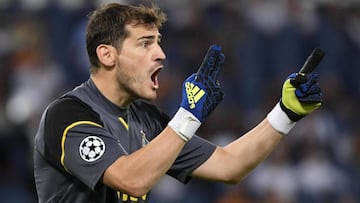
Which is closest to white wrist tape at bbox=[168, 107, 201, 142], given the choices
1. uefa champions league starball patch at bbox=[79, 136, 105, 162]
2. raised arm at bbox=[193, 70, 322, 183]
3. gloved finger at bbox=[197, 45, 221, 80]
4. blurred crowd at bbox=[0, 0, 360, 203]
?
gloved finger at bbox=[197, 45, 221, 80]

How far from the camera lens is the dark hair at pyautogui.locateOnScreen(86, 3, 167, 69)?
421 cm

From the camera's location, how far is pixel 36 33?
9.16 m

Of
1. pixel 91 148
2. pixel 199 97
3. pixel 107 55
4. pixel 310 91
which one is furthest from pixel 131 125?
pixel 310 91

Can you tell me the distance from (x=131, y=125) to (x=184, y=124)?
570 mm

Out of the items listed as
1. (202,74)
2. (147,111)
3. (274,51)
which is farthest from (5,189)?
(202,74)

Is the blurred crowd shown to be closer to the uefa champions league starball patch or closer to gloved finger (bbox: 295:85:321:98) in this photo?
gloved finger (bbox: 295:85:321:98)

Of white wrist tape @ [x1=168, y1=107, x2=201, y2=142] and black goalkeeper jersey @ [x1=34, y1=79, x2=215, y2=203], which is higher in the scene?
white wrist tape @ [x1=168, y1=107, x2=201, y2=142]

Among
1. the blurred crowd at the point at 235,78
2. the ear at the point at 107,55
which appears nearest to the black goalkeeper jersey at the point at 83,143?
the ear at the point at 107,55

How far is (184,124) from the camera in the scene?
12.5 ft

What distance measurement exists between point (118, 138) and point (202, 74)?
53cm

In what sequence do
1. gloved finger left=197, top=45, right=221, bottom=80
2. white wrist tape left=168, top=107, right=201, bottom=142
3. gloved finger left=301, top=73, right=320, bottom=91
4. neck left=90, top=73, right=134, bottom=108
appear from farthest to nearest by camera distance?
neck left=90, top=73, right=134, bottom=108 < gloved finger left=301, top=73, right=320, bottom=91 < gloved finger left=197, top=45, right=221, bottom=80 < white wrist tape left=168, top=107, right=201, bottom=142

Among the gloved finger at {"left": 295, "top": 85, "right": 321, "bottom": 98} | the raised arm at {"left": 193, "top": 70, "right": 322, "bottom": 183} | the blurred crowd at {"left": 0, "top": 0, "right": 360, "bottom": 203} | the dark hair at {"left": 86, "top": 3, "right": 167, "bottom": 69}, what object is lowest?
the blurred crowd at {"left": 0, "top": 0, "right": 360, "bottom": 203}

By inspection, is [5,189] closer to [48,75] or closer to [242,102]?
[48,75]

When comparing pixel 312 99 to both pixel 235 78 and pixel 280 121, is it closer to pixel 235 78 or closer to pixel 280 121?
pixel 280 121
